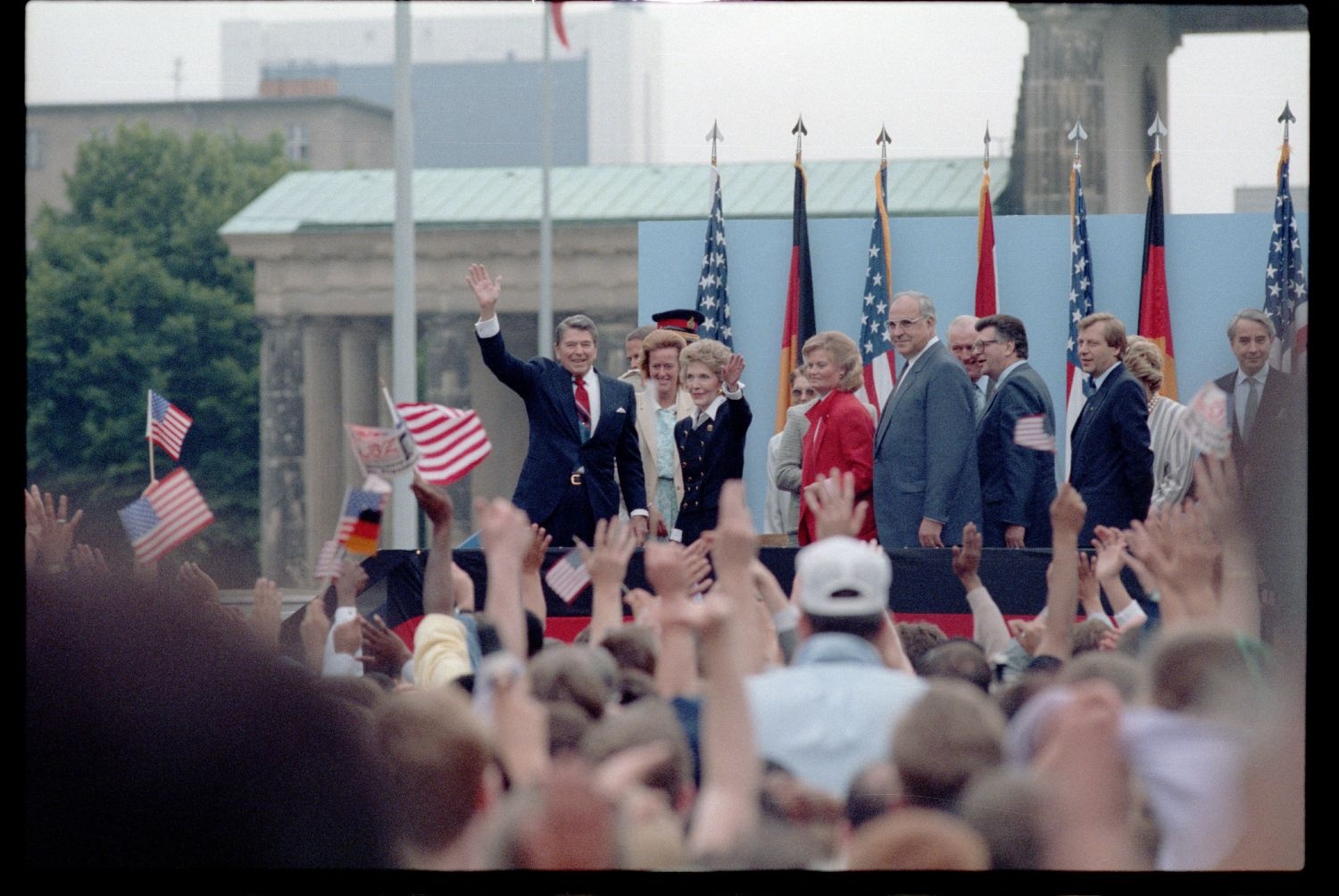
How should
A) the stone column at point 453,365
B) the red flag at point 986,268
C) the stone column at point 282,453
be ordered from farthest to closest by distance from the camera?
1. the stone column at point 453,365
2. the red flag at point 986,268
3. the stone column at point 282,453

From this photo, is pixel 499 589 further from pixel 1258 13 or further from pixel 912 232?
pixel 912 232

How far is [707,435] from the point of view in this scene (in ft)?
24.2

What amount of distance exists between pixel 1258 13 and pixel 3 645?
11.4 ft

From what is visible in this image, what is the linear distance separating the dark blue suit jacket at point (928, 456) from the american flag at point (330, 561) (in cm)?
261

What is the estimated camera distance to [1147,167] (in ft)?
36.9

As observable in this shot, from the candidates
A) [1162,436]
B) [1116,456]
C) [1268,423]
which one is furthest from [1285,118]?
[1162,436]

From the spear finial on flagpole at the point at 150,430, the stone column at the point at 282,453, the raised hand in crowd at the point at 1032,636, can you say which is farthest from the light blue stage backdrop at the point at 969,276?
the raised hand in crowd at the point at 1032,636

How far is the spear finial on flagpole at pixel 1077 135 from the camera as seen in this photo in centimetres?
1032

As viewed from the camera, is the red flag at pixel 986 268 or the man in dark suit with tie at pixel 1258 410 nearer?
the man in dark suit with tie at pixel 1258 410

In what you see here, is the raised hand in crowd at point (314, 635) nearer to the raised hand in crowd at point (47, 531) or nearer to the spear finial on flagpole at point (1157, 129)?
the raised hand in crowd at point (47, 531)

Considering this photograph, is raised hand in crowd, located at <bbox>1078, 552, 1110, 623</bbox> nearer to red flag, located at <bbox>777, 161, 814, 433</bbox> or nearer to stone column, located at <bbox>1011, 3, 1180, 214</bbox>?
stone column, located at <bbox>1011, 3, 1180, 214</bbox>

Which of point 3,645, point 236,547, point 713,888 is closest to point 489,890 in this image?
point 713,888

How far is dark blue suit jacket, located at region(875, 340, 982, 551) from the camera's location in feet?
22.7

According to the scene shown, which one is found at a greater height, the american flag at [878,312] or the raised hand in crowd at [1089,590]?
the american flag at [878,312]
